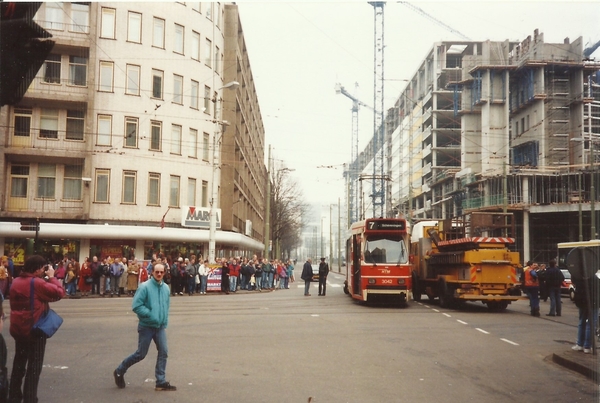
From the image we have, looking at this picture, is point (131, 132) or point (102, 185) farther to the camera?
point (131, 132)

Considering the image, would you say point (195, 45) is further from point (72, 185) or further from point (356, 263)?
point (356, 263)

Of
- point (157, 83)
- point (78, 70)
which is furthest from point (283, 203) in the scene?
point (78, 70)

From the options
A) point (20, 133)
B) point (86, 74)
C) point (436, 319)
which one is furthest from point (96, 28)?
point (436, 319)

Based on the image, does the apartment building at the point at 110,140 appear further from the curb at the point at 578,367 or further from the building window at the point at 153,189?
the curb at the point at 578,367

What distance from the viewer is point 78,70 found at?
3688cm

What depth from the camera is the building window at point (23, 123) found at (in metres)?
35.8

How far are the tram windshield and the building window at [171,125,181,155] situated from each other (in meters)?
21.1

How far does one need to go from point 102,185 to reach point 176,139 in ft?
19.3

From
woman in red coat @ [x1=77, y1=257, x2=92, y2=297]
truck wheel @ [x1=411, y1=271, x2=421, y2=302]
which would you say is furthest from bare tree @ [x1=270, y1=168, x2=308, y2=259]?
truck wheel @ [x1=411, y1=271, x2=421, y2=302]

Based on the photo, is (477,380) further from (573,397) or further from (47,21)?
(47,21)

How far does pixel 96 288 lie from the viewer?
30109 mm

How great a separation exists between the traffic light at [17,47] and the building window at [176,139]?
34758 millimetres

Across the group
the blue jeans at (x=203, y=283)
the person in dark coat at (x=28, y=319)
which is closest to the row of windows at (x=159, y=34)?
the blue jeans at (x=203, y=283)

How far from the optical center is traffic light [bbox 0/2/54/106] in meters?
5.69
